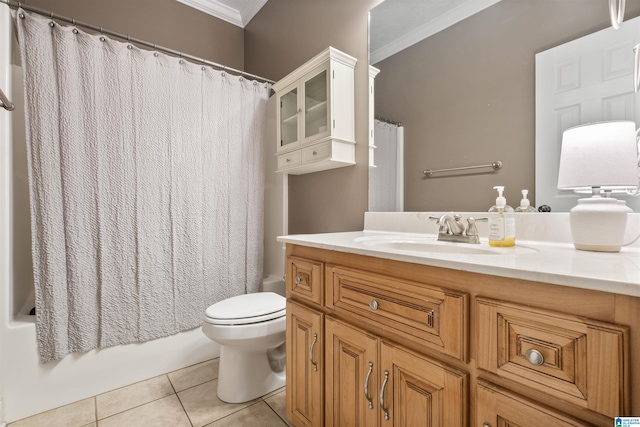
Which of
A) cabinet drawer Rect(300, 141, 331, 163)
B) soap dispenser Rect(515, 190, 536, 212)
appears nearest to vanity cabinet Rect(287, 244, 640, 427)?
soap dispenser Rect(515, 190, 536, 212)

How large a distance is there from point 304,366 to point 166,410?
832 millimetres

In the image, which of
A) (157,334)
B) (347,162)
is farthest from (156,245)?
(347,162)

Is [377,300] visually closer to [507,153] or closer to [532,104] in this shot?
[507,153]

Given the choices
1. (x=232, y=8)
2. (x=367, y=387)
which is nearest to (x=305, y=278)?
(x=367, y=387)

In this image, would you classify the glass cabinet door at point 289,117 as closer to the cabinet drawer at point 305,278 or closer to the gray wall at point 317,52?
the gray wall at point 317,52

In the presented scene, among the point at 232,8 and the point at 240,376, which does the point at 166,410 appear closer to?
the point at 240,376

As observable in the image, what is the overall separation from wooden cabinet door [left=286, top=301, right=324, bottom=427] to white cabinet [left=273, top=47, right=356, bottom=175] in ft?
2.74

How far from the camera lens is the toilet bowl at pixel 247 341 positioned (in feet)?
4.42

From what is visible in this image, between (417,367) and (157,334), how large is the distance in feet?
5.15

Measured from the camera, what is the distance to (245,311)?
4.63ft

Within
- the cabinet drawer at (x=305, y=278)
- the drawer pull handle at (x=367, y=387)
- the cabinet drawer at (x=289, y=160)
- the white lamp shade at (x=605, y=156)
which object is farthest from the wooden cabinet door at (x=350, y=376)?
the cabinet drawer at (x=289, y=160)

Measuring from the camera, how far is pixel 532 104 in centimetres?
101

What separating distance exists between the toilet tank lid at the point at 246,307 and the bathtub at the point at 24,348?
1.77ft

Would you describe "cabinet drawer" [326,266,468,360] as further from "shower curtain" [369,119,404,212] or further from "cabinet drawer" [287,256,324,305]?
"shower curtain" [369,119,404,212]
